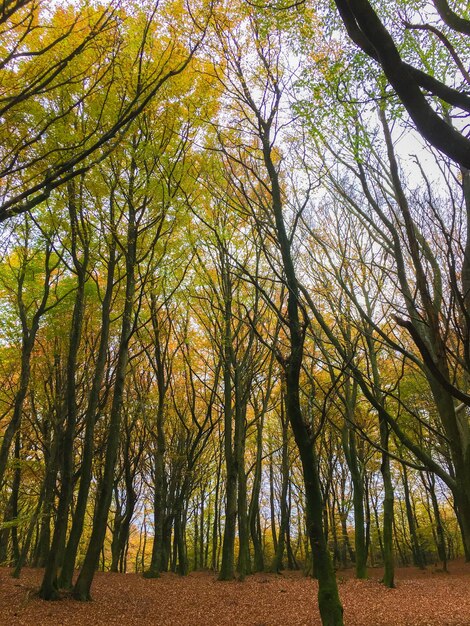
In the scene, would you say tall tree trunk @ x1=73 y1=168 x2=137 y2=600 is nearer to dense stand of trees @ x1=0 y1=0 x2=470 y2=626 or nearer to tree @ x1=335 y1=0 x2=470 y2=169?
dense stand of trees @ x1=0 y1=0 x2=470 y2=626

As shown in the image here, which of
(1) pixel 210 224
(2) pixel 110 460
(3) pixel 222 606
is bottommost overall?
(3) pixel 222 606

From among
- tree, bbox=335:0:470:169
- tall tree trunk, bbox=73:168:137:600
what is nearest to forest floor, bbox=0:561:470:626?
tall tree trunk, bbox=73:168:137:600

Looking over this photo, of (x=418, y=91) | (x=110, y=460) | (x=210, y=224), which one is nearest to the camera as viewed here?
(x=418, y=91)

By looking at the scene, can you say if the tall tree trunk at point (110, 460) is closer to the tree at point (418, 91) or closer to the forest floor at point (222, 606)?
the forest floor at point (222, 606)

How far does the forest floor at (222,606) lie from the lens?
19.0ft

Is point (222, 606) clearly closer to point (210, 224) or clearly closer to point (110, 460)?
point (110, 460)

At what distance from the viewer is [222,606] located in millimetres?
7176

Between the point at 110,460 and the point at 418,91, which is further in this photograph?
the point at 110,460

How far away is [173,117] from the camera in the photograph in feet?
23.7

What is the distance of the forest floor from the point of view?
5793mm

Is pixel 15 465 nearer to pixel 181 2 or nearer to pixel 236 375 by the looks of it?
pixel 236 375

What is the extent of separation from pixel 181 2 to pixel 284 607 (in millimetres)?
9478

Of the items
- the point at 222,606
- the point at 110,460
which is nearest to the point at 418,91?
the point at 110,460

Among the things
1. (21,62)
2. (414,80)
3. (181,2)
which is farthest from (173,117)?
(414,80)
